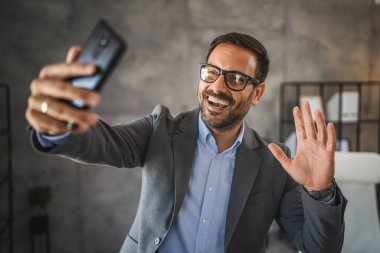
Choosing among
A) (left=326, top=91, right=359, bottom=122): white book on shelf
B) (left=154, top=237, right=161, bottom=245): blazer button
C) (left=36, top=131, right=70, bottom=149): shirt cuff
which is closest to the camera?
(left=36, top=131, right=70, bottom=149): shirt cuff

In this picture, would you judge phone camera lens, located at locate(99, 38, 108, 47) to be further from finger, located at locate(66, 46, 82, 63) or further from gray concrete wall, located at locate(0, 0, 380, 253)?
gray concrete wall, located at locate(0, 0, 380, 253)

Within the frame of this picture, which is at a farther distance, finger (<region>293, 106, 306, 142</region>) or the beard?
the beard

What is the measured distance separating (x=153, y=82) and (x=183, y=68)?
341mm

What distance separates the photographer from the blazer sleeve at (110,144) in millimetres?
958

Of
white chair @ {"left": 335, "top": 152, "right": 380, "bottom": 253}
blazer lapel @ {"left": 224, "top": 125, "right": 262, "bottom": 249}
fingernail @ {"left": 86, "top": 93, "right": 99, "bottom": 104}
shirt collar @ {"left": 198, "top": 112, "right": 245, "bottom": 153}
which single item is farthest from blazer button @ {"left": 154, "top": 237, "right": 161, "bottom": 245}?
white chair @ {"left": 335, "top": 152, "right": 380, "bottom": 253}

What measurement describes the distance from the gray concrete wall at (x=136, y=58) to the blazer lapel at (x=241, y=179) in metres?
1.93

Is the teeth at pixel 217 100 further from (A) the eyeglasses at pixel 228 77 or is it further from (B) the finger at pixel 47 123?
(B) the finger at pixel 47 123

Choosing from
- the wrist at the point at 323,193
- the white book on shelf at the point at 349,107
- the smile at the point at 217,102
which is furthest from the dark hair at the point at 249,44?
the white book on shelf at the point at 349,107

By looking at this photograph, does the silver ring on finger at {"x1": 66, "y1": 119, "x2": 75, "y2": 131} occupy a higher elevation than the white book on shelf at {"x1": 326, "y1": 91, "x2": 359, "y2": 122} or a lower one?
lower

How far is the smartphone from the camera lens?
2.51ft

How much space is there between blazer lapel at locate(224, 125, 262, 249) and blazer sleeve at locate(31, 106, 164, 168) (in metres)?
0.41

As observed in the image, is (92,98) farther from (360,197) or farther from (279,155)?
(360,197)

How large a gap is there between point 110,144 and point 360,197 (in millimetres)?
1722

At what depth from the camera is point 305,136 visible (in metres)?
1.25
